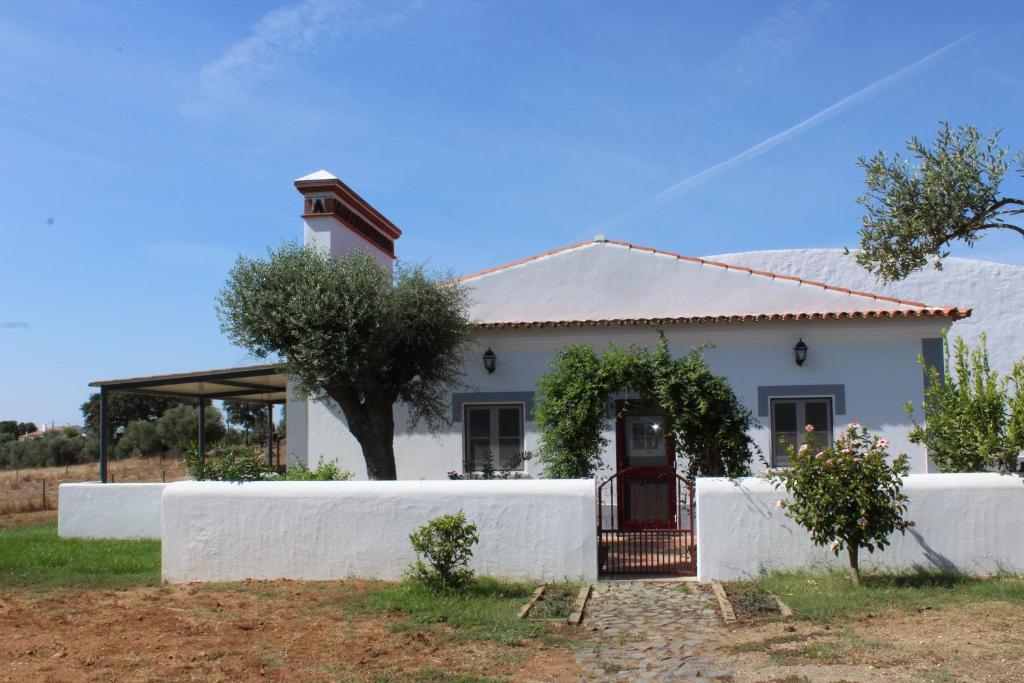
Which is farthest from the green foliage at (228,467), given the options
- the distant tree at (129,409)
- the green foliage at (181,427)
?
the distant tree at (129,409)

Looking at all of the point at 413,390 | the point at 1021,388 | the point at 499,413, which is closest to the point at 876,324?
the point at 1021,388

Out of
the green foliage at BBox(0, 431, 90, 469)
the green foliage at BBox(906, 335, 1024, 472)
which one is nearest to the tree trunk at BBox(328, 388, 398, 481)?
the green foliage at BBox(906, 335, 1024, 472)

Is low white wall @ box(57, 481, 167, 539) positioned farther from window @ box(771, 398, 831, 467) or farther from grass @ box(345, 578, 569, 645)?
window @ box(771, 398, 831, 467)

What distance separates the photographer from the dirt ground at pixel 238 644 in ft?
24.0

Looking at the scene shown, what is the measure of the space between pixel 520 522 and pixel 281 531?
287 cm

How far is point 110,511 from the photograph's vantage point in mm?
16328

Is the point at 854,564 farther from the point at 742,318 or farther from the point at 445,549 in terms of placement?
the point at 742,318

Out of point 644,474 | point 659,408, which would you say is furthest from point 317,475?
point 659,408

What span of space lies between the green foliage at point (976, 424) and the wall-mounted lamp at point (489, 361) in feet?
20.5

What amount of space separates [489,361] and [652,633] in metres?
7.15

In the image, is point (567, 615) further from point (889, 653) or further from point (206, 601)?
point (206, 601)

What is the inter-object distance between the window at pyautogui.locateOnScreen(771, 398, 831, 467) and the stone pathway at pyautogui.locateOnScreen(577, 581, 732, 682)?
15.1ft

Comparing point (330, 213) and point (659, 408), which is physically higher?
point (330, 213)

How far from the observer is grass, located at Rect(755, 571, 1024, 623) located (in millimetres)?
8836
